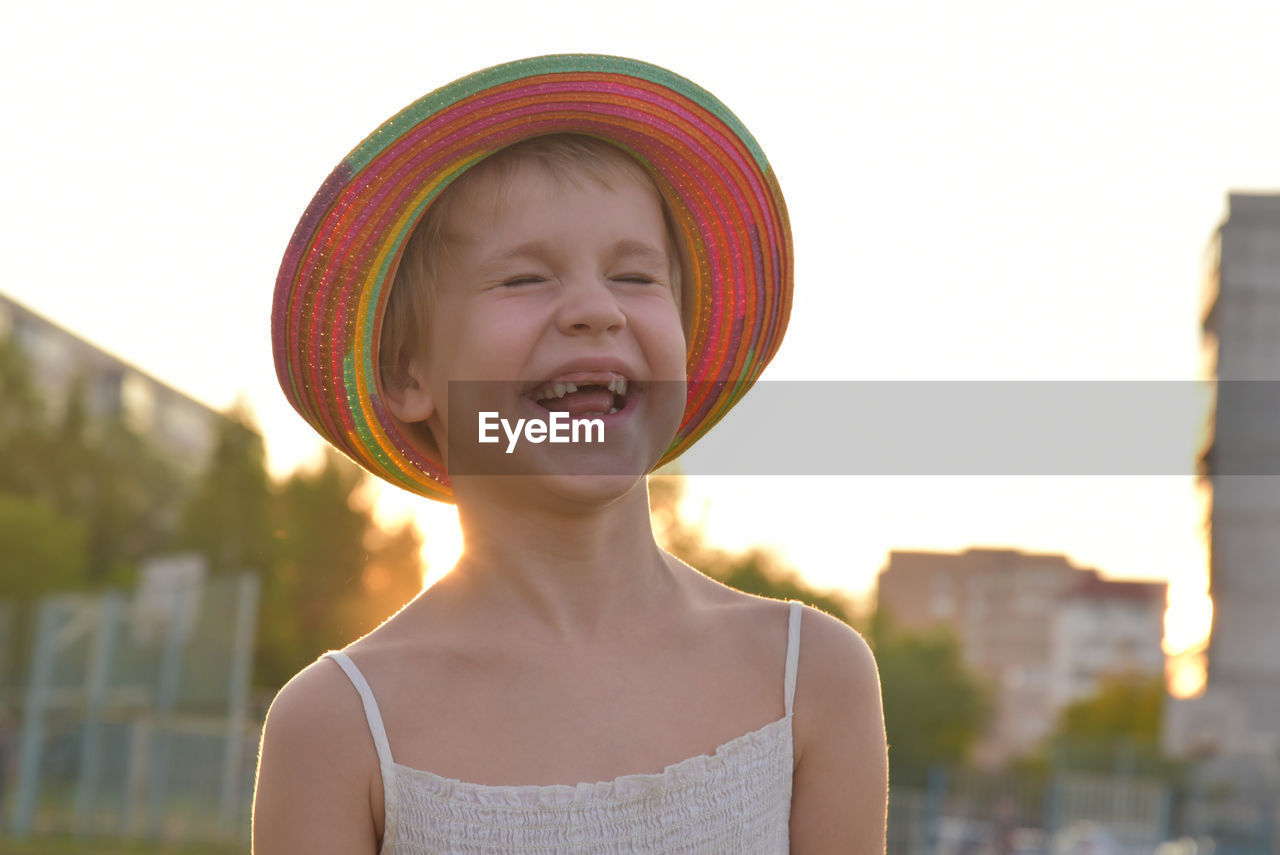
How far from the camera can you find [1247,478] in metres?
29.3

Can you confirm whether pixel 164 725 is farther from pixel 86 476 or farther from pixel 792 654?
pixel 86 476

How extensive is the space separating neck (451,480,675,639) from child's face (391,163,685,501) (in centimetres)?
11

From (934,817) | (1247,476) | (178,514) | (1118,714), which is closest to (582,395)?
(934,817)

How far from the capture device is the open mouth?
205cm

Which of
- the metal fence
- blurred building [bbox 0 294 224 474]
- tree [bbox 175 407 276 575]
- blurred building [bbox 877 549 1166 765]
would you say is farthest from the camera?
blurred building [bbox 877 549 1166 765]

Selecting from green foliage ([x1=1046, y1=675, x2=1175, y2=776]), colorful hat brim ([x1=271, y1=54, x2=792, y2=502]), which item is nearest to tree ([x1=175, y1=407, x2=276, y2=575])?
green foliage ([x1=1046, y1=675, x2=1175, y2=776])

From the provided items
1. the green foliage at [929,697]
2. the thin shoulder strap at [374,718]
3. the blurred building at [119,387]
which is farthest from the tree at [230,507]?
the thin shoulder strap at [374,718]

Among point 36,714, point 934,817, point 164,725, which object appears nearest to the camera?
point 36,714

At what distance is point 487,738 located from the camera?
6.66 feet

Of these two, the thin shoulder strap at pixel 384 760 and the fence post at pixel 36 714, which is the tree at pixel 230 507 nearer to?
the fence post at pixel 36 714

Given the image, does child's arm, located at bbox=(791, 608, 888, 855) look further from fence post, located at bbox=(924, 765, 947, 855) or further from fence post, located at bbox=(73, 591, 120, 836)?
fence post, located at bbox=(924, 765, 947, 855)

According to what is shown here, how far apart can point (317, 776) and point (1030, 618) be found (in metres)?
115

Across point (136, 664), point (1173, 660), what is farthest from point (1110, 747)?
point (136, 664)

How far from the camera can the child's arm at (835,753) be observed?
2.19m
